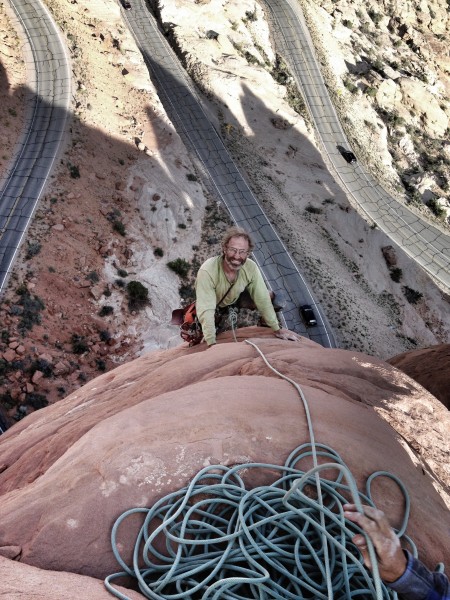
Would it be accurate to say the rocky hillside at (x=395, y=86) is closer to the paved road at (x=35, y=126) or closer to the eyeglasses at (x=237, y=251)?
the paved road at (x=35, y=126)

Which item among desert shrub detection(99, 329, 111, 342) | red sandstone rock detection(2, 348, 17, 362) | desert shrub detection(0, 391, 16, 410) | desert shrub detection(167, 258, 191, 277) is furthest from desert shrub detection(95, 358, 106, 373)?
desert shrub detection(167, 258, 191, 277)

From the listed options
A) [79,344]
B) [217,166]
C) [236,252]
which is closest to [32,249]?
[79,344]

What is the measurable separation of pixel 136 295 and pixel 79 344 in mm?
4176

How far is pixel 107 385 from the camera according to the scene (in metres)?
12.4

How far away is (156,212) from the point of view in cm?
2997

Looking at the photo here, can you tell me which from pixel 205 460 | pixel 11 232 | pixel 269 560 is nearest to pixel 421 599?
pixel 269 560

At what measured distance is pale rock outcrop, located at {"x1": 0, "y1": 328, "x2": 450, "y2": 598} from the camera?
5871 millimetres

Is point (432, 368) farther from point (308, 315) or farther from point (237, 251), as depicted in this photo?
point (308, 315)

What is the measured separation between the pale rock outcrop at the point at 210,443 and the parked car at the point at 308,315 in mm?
19704

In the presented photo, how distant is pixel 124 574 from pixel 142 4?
49.7 m

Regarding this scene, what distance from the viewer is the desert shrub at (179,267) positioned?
93.0ft

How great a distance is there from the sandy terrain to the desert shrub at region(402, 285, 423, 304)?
516 millimetres

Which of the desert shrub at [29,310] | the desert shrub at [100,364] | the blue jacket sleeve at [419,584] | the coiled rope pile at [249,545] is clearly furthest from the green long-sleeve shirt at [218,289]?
the desert shrub at [29,310]

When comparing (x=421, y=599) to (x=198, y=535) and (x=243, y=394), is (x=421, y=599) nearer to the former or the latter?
(x=198, y=535)
